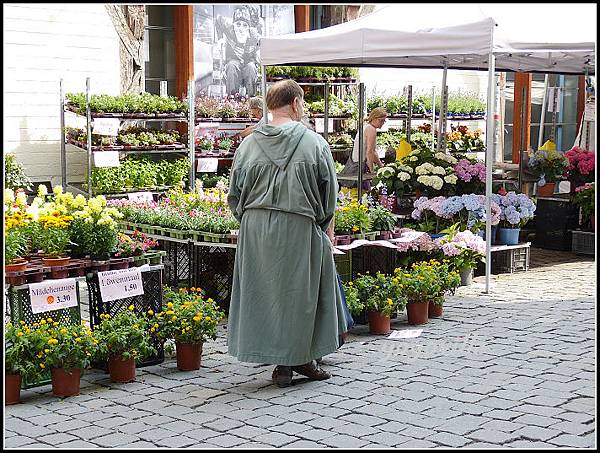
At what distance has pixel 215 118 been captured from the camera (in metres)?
12.5

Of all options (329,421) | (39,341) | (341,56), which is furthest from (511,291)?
(39,341)

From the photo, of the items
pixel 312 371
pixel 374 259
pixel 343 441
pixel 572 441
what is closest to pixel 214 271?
pixel 374 259

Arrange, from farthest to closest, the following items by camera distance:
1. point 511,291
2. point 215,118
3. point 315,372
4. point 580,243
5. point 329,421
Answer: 1. point 215,118
2. point 580,243
3. point 511,291
4. point 315,372
5. point 329,421

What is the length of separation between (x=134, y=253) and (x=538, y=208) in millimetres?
7147

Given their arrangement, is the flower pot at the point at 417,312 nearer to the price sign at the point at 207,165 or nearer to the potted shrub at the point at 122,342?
the potted shrub at the point at 122,342

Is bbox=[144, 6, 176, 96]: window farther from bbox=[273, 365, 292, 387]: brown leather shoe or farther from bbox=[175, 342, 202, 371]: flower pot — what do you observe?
bbox=[273, 365, 292, 387]: brown leather shoe

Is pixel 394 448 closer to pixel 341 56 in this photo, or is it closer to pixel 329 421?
pixel 329 421

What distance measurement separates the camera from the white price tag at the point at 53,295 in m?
5.70

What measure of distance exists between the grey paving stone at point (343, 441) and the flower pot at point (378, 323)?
2425mm

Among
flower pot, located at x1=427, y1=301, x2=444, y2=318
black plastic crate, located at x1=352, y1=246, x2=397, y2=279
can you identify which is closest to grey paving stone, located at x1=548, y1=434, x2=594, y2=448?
flower pot, located at x1=427, y1=301, x2=444, y2=318

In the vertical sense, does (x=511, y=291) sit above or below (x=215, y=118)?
below

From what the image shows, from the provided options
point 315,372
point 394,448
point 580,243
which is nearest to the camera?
point 394,448

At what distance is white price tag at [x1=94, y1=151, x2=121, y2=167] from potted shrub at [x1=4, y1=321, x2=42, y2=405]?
5.85 metres

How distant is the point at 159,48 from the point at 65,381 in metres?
8.41
